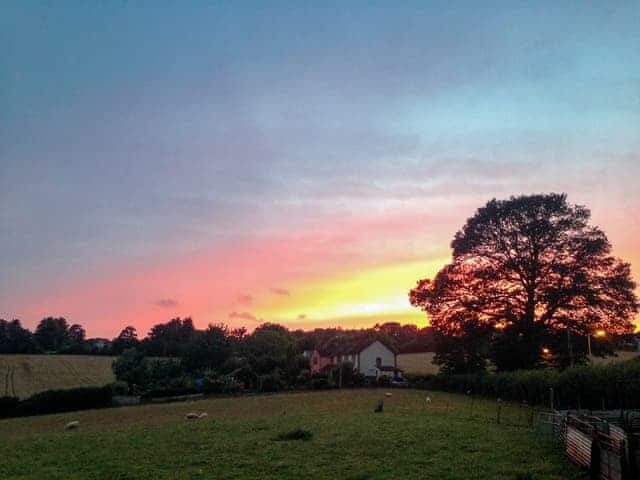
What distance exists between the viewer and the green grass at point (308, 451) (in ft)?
50.8

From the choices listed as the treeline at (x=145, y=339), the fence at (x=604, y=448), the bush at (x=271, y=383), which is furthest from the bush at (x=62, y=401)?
the fence at (x=604, y=448)

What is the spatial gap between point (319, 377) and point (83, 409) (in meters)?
27.1

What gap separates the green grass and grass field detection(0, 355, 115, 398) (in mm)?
42052

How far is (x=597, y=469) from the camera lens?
1395 centimetres

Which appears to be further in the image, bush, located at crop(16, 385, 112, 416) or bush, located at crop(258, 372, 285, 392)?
bush, located at crop(258, 372, 285, 392)

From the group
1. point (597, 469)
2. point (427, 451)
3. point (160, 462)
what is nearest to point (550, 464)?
point (597, 469)

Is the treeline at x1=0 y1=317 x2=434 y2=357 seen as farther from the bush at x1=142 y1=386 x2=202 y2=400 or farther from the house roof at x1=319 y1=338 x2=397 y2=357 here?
the bush at x1=142 y1=386 x2=202 y2=400

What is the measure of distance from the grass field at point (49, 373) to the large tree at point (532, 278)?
4707cm

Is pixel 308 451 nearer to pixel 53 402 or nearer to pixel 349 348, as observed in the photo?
pixel 53 402

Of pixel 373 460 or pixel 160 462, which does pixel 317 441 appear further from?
Result: pixel 160 462

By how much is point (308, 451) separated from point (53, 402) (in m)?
38.0

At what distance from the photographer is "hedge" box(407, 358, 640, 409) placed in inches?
1171

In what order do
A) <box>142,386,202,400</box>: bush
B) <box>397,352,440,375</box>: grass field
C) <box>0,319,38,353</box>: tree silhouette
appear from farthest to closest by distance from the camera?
1. <box>0,319,38,353</box>: tree silhouette
2. <box>397,352,440,375</box>: grass field
3. <box>142,386,202,400</box>: bush

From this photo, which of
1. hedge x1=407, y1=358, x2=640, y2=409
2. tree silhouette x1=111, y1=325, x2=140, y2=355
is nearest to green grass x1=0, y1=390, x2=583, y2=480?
hedge x1=407, y1=358, x2=640, y2=409
